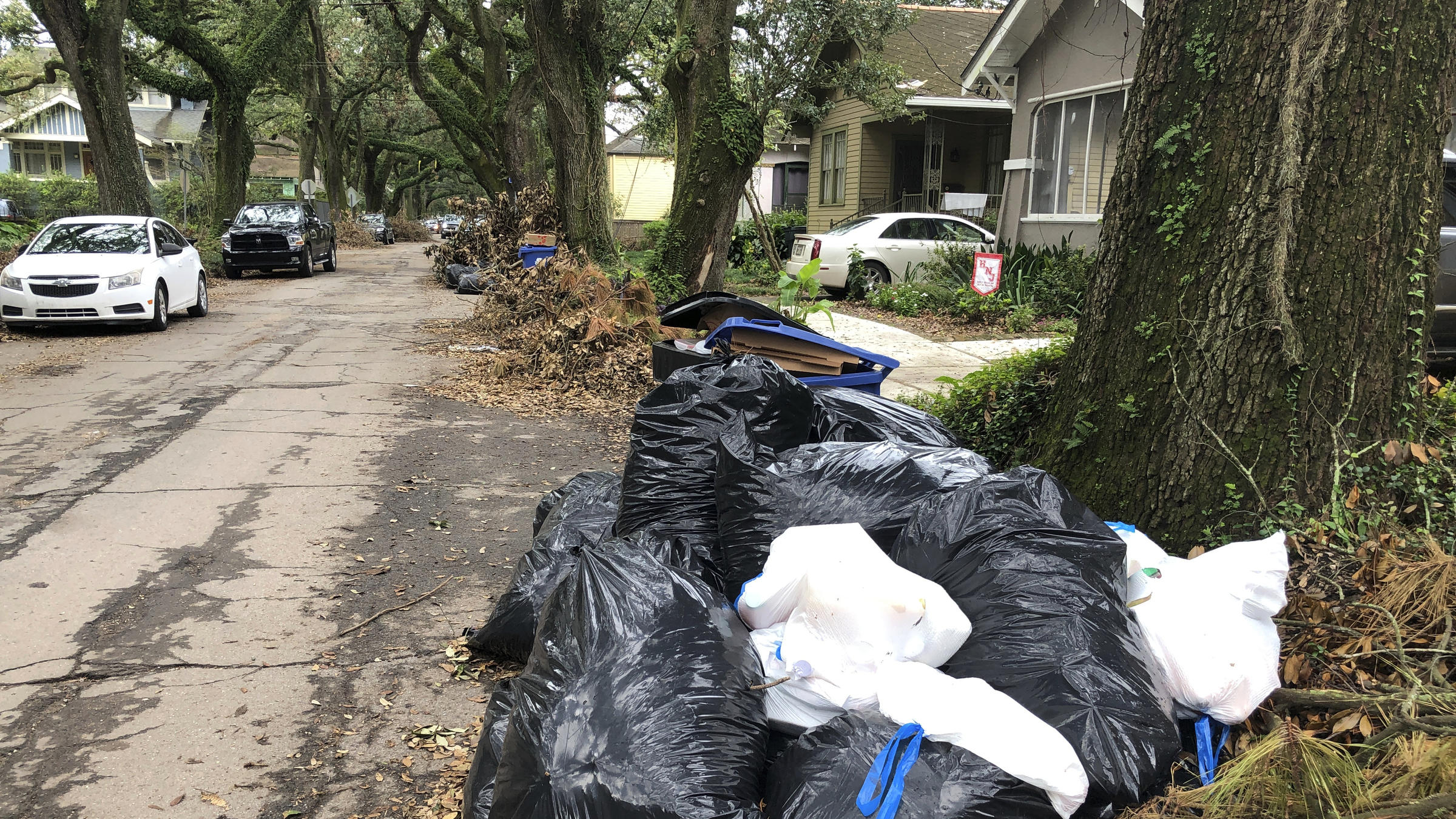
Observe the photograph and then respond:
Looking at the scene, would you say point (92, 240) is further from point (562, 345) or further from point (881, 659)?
point (881, 659)

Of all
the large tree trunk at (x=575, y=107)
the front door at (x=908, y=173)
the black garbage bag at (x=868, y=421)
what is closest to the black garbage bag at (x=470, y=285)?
the large tree trunk at (x=575, y=107)

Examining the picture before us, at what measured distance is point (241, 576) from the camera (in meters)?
4.11

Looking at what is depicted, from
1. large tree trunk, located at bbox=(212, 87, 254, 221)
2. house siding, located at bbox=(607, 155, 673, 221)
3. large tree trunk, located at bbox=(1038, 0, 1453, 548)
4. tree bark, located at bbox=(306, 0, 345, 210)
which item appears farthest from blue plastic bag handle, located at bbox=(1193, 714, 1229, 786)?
house siding, located at bbox=(607, 155, 673, 221)

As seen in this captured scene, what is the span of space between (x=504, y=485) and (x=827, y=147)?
60.1ft

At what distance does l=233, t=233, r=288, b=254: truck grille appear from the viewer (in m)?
19.5

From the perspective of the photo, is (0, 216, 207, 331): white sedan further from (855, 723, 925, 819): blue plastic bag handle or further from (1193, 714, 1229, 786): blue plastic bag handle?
(1193, 714, 1229, 786): blue plastic bag handle

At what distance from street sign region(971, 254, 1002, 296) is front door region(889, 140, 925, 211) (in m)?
Result: 8.48

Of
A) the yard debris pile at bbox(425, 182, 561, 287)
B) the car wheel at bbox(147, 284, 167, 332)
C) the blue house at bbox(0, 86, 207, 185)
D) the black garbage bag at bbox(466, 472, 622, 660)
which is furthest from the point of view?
the blue house at bbox(0, 86, 207, 185)

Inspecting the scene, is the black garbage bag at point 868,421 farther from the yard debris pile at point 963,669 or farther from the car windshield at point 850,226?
the car windshield at point 850,226

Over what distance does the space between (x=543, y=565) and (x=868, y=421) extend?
4.10ft

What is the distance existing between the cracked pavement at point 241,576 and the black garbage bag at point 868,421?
1499 millimetres

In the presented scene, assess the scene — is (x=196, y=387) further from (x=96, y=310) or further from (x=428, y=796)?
(x=428, y=796)

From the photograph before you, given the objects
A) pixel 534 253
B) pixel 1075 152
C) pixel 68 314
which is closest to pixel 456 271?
pixel 534 253

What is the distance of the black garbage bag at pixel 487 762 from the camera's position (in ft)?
7.46
